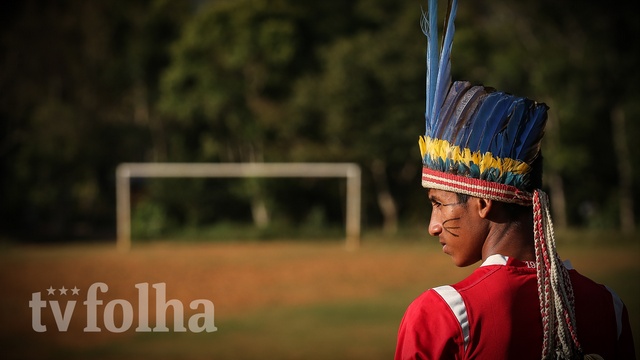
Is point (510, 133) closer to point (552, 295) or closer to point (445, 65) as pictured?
point (445, 65)

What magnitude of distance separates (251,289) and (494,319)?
1127 centimetres

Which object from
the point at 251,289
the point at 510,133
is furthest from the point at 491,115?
the point at 251,289

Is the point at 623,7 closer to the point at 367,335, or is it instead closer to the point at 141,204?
the point at 141,204

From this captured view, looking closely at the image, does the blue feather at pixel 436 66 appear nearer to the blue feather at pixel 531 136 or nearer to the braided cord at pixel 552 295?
the blue feather at pixel 531 136

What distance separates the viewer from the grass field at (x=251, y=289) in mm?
8375

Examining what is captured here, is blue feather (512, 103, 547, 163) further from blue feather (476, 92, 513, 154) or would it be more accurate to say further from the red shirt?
the red shirt

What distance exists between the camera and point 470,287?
1.51 metres

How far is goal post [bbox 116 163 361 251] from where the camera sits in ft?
64.9

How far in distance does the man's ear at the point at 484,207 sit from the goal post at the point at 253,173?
57.7 ft

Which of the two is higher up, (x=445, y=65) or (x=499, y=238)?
(x=445, y=65)

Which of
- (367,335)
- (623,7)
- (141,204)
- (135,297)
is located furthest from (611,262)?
(141,204)

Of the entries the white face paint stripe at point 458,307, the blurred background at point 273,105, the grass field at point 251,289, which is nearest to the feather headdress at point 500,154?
the white face paint stripe at point 458,307

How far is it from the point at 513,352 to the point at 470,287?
0.49 ft

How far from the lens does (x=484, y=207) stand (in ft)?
5.39
